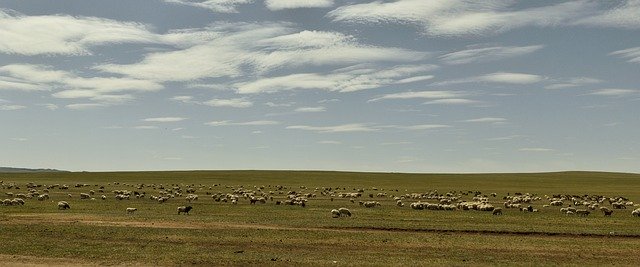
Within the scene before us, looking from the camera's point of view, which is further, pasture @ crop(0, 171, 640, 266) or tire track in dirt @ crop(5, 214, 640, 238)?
tire track in dirt @ crop(5, 214, 640, 238)

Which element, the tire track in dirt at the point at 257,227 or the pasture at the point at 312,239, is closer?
the pasture at the point at 312,239

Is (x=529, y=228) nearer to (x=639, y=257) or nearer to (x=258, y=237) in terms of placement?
(x=639, y=257)

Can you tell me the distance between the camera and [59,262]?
21359mm

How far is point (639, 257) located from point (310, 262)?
46.7 feet

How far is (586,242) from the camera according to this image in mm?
28578

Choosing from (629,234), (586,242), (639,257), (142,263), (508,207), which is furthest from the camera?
(508,207)

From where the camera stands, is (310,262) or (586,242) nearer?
(310,262)

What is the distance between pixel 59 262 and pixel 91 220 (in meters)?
16.4

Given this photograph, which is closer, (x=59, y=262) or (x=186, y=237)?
(x=59, y=262)

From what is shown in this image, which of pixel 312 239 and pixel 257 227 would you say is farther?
pixel 257 227

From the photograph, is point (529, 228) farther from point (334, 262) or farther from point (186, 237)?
point (186, 237)

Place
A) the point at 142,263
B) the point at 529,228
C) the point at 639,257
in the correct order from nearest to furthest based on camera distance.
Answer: the point at 142,263 → the point at 639,257 → the point at 529,228

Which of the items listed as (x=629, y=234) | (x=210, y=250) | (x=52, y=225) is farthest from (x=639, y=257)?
(x=52, y=225)

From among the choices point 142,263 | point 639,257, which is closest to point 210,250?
point 142,263
